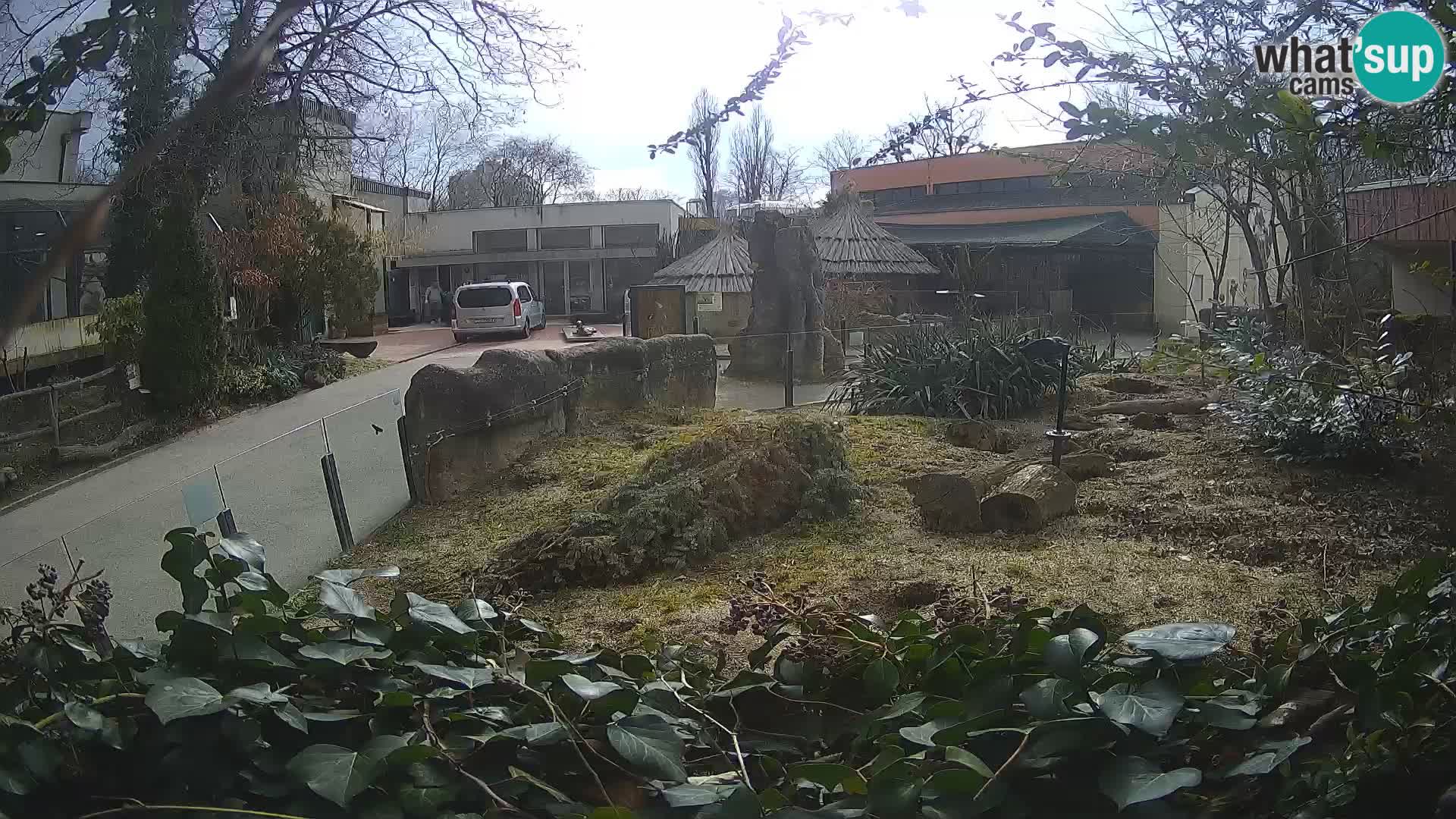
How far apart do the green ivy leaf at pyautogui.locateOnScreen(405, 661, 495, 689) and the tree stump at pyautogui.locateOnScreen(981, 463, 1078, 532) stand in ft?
8.18

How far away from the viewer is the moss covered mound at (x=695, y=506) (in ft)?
10.3

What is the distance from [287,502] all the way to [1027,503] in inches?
93.2

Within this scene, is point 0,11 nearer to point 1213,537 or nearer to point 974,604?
point 974,604

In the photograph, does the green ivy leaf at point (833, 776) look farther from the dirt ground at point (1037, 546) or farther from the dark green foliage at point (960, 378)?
the dark green foliage at point (960, 378)

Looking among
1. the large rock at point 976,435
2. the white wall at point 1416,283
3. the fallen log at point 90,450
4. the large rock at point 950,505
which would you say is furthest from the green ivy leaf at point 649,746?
the white wall at point 1416,283

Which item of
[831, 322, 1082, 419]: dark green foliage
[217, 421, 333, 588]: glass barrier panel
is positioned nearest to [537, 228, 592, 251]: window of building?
[217, 421, 333, 588]: glass barrier panel

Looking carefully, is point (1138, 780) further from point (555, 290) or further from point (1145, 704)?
point (555, 290)

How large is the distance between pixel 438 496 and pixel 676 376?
231 centimetres

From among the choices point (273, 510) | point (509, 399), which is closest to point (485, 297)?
point (509, 399)

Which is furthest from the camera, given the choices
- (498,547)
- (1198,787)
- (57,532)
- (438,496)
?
(438,496)

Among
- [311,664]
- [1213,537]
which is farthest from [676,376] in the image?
[311,664]

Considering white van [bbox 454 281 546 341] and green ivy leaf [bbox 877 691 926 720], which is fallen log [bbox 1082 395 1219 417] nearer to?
white van [bbox 454 281 546 341]

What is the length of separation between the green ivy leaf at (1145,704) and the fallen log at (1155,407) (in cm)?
489

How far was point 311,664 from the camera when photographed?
4.76 ft
